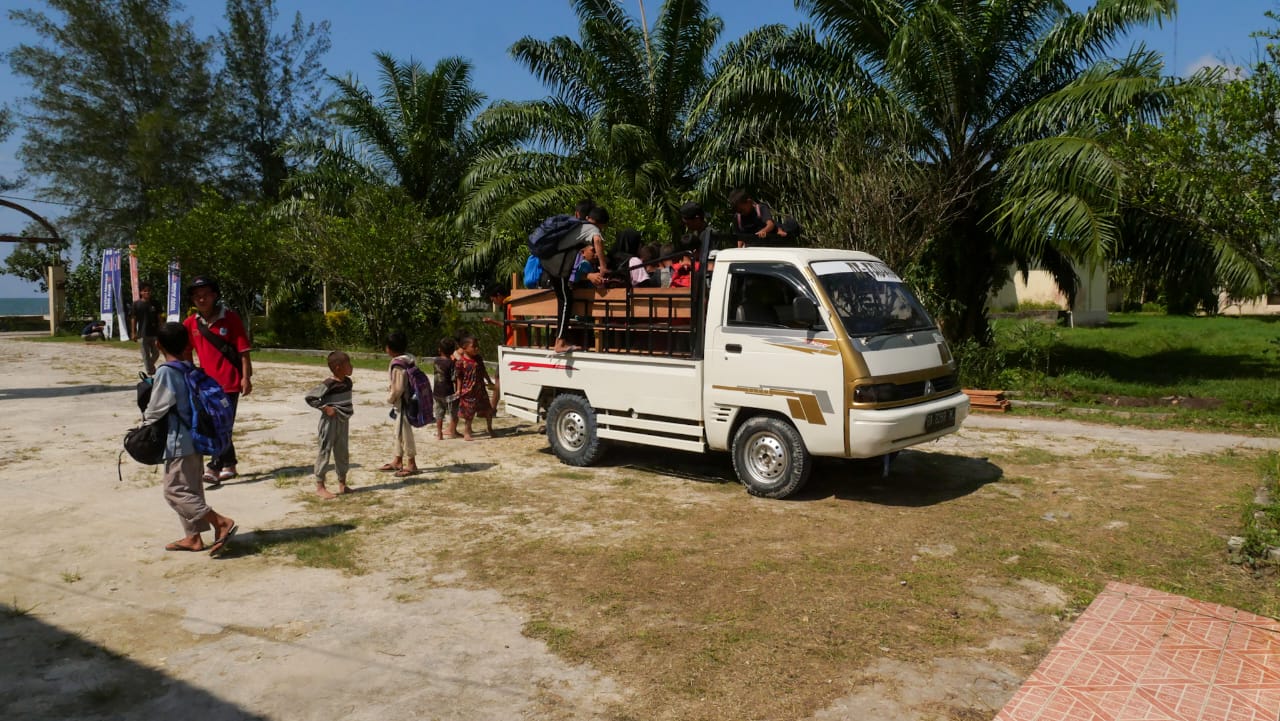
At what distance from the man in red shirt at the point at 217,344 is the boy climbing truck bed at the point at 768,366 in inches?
123

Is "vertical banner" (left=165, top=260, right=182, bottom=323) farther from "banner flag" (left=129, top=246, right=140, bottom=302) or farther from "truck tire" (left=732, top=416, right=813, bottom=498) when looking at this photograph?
"truck tire" (left=732, top=416, right=813, bottom=498)

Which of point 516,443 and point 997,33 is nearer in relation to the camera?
point 516,443

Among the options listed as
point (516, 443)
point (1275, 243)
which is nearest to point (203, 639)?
point (516, 443)

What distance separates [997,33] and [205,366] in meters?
13.4

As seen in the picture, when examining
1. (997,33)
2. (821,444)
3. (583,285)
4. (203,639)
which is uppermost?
(997,33)

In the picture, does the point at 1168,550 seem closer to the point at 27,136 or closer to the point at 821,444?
the point at 821,444

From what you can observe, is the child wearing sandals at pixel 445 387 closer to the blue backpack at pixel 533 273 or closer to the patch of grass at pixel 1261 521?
the blue backpack at pixel 533 273

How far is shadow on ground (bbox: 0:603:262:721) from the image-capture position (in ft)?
12.9

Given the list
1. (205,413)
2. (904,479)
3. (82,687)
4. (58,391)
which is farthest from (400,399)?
(58,391)

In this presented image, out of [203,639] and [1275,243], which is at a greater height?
[1275,243]

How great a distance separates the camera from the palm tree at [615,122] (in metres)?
18.7

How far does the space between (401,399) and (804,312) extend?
387 centimetres

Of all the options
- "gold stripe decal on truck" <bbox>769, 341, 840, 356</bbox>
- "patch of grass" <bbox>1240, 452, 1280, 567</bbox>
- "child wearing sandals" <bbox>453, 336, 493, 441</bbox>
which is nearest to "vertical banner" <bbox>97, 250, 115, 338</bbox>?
"child wearing sandals" <bbox>453, 336, 493, 441</bbox>

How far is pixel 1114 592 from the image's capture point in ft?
17.4
